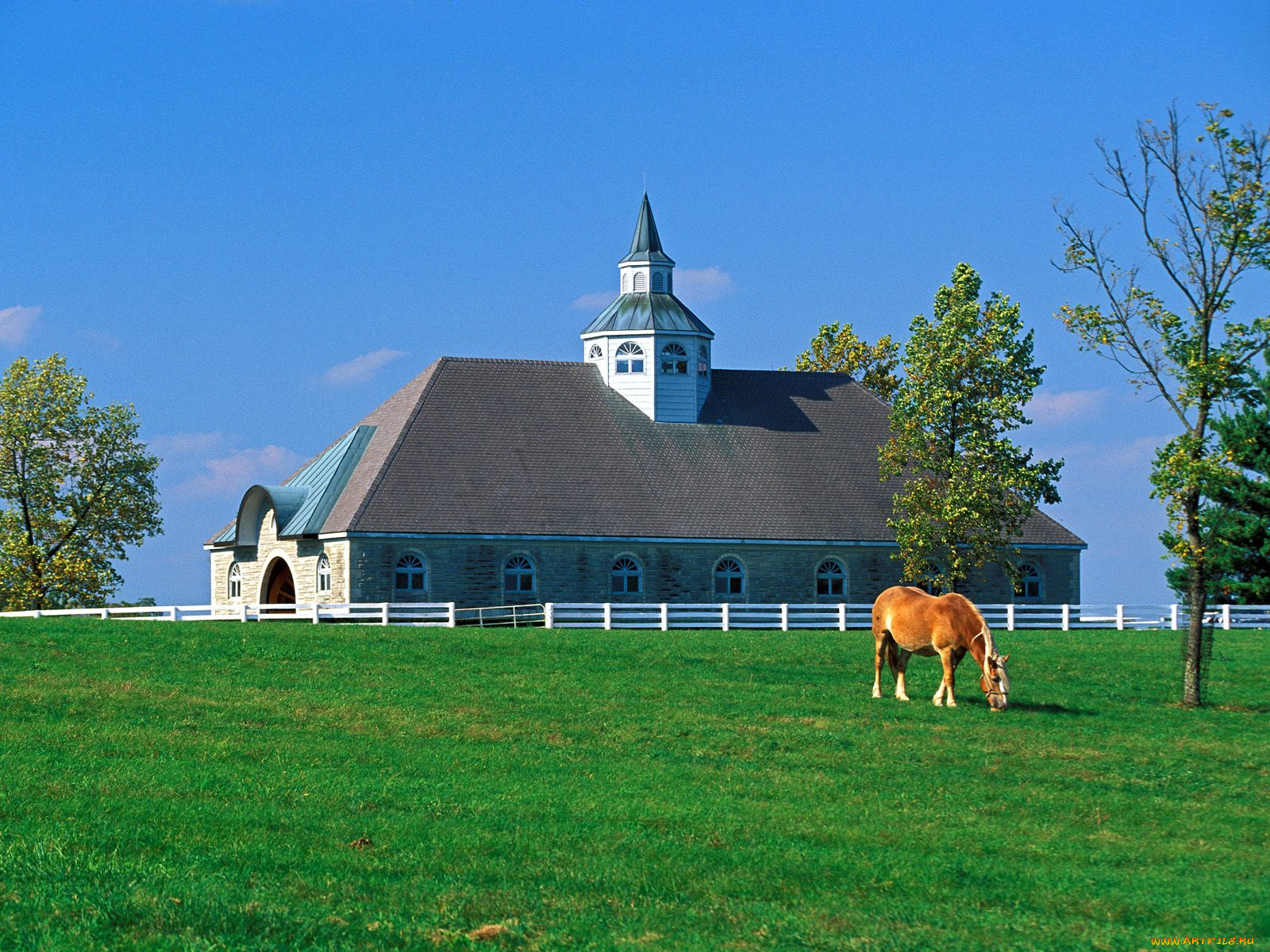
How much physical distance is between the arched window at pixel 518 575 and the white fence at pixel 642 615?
0.71 meters

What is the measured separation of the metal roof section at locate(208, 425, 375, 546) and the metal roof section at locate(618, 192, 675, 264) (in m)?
11.8

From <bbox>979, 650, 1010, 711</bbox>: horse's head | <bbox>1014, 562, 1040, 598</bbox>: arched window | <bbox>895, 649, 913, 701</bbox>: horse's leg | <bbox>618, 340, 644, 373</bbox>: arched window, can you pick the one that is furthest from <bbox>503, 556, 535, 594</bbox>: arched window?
<bbox>979, 650, 1010, 711</bbox>: horse's head

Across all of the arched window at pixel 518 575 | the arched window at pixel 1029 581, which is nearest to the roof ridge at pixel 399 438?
the arched window at pixel 518 575

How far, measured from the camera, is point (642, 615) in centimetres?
4256

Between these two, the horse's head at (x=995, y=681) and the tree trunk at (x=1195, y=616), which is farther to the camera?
the tree trunk at (x=1195, y=616)

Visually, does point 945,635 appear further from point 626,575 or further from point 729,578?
point 729,578

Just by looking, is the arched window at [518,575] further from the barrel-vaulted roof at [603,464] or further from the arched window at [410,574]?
the arched window at [410,574]

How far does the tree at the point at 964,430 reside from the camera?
46.7 metres

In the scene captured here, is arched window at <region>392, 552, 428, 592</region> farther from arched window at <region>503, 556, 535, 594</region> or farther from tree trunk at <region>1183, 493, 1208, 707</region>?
tree trunk at <region>1183, 493, 1208, 707</region>

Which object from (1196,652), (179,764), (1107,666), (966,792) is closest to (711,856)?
(966,792)

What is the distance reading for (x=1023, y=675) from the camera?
31.4 metres

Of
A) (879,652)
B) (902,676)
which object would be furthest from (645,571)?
(902,676)

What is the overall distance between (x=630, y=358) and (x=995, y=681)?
29.9 m

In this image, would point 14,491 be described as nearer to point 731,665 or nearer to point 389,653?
point 389,653
